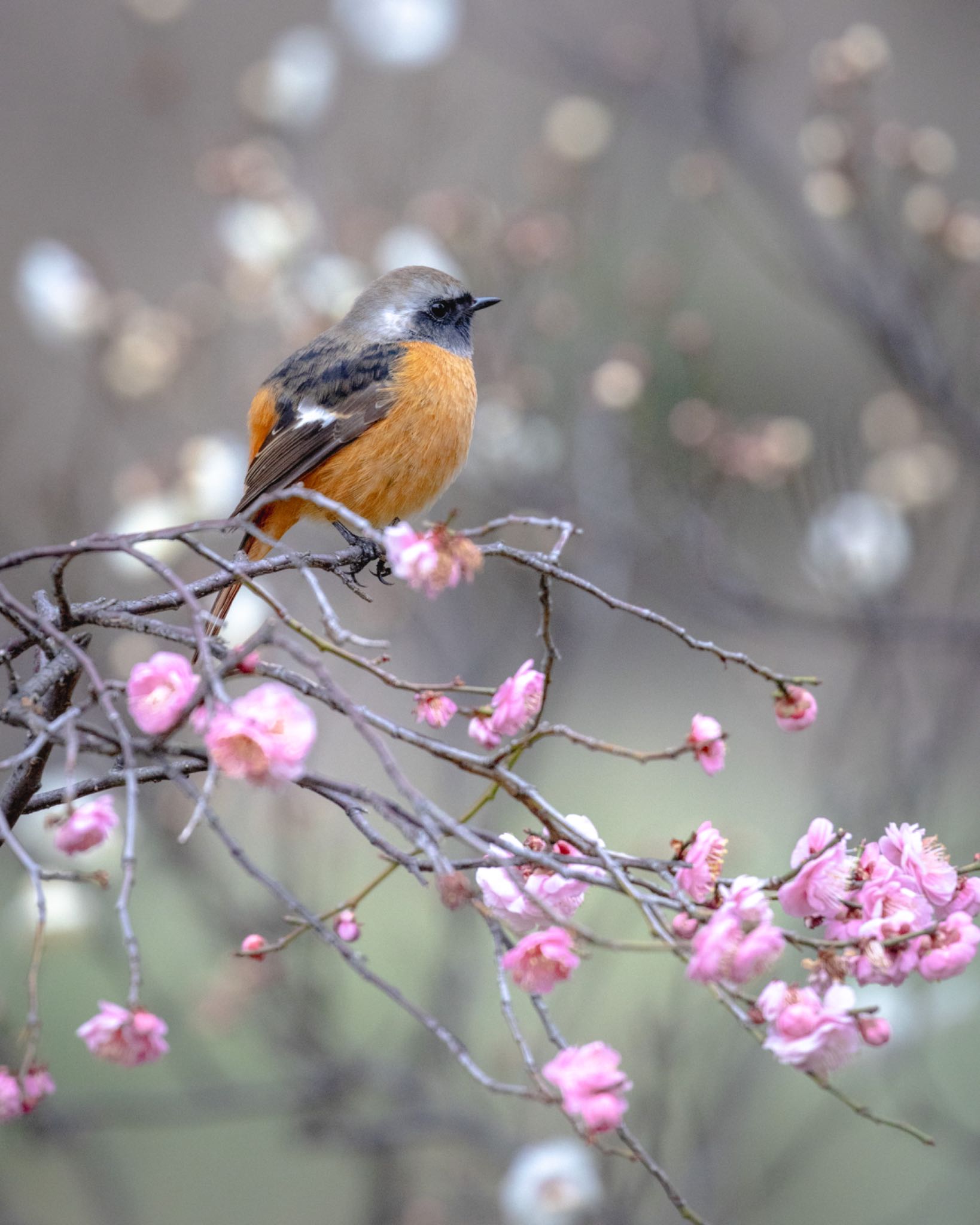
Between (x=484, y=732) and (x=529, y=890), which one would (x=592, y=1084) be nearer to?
(x=529, y=890)

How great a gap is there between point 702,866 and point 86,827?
62 centimetres

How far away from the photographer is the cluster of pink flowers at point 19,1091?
45.6 inches

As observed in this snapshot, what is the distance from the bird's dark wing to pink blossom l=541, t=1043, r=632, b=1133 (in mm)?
2085

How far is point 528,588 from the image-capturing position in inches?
152

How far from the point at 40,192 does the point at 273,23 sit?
5.61 feet

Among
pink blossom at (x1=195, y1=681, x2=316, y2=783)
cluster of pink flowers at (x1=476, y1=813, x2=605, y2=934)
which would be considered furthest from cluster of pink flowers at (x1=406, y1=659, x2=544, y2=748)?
pink blossom at (x1=195, y1=681, x2=316, y2=783)

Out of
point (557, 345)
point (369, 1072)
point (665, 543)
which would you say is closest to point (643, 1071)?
point (369, 1072)

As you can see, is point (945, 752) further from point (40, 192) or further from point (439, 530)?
point (40, 192)

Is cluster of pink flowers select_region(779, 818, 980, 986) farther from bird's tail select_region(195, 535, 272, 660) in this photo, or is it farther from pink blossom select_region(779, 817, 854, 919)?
bird's tail select_region(195, 535, 272, 660)

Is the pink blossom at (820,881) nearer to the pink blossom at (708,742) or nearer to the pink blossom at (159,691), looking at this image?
the pink blossom at (708,742)

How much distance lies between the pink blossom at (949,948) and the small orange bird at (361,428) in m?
2.02

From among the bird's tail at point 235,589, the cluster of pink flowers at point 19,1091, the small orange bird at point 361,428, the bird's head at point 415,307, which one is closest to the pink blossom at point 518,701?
the cluster of pink flowers at point 19,1091

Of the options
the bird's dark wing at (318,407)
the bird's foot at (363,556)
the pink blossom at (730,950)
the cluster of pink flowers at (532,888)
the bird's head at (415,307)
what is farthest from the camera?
the bird's head at (415,307)

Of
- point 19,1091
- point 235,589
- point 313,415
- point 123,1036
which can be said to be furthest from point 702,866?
point 313,415
